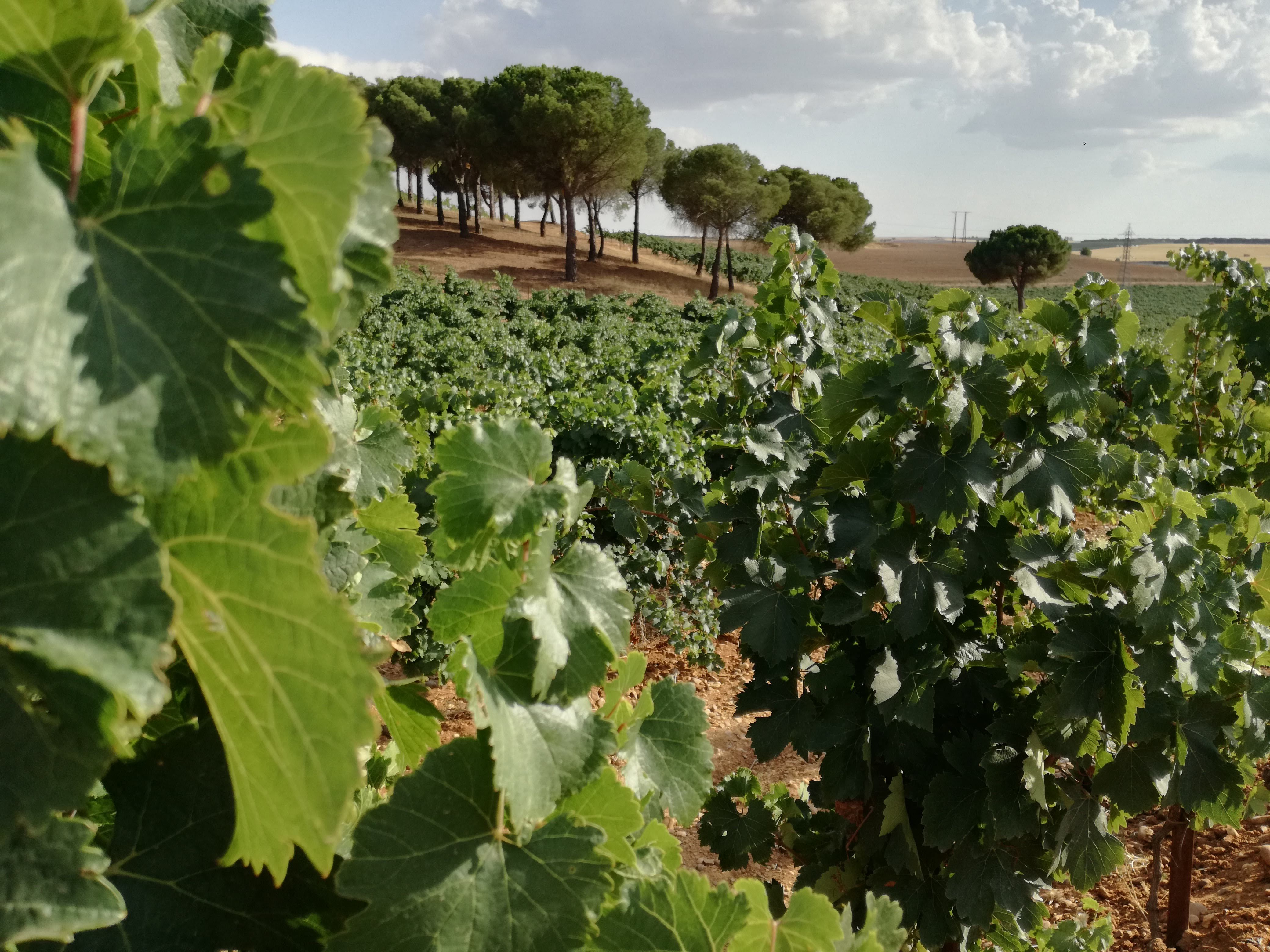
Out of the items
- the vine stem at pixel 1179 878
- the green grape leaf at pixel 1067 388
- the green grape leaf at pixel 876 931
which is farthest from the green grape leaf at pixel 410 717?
the vine stem at pixel 1179 878

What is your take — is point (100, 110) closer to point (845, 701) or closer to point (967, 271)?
point (845, 701)

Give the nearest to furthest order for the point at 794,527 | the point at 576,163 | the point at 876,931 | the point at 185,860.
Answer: the point at 185,860 → the point at 876,931 → the point at 794,527 → the point at 576,163

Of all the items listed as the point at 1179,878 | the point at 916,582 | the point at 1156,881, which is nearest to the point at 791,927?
the point at 916,582

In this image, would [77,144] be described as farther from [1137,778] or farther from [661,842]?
[1137,778]

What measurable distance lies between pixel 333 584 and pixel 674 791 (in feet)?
1.68

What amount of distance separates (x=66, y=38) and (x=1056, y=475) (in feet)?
8.56

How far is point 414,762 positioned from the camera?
110cm

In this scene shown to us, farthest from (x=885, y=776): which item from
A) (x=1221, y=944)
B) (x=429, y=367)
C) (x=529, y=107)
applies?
(x=529, y=107)

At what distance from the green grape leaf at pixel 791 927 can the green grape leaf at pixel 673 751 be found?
0.36 metres

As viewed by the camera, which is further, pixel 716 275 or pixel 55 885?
pixel 716 275

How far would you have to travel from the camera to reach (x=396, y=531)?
131 centimetres

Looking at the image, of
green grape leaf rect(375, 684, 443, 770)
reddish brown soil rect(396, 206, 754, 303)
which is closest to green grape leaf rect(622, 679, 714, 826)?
green grape leaf rect(375, 684, 443, 770)

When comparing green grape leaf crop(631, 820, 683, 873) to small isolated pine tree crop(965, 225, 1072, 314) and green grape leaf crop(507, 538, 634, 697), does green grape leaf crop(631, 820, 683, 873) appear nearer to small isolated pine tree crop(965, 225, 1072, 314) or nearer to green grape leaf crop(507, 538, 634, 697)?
green grape leaf crop(507, 538, 634, 697)

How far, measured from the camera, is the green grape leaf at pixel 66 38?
44cm
